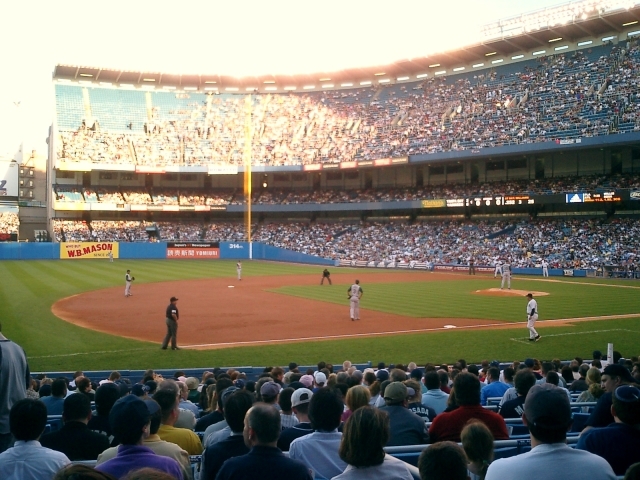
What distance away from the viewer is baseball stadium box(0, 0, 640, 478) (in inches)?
920

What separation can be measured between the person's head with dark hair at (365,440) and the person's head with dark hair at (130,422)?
1616mm

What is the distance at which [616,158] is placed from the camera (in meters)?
58.8

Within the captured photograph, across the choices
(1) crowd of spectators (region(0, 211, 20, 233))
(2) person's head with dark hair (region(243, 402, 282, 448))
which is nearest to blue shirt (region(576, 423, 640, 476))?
(2) person's head with dark hair (region(243, 402, 282, 448))

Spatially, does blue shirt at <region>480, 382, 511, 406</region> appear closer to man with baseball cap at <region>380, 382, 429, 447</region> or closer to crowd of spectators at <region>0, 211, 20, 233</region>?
man with baseball cap at <region>380, 382, 429, 447</region>

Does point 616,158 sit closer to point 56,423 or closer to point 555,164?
point 555,164

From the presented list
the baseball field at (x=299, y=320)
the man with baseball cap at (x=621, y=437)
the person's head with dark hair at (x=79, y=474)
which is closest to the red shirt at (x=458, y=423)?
the man with baseball cap at (x=621, y=437)

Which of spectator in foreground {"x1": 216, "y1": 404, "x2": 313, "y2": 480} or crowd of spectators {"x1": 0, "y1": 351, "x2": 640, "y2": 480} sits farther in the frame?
spectator in foreground {"x1": 216, "y1": 404, "x2": 313, "y2": 480}

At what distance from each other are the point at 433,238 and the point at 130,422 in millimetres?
63037

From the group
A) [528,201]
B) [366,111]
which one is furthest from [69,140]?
[528,201]

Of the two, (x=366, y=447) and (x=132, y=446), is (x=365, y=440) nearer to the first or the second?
(x=366, y=447)

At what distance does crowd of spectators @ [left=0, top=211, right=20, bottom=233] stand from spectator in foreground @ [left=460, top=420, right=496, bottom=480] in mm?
87722

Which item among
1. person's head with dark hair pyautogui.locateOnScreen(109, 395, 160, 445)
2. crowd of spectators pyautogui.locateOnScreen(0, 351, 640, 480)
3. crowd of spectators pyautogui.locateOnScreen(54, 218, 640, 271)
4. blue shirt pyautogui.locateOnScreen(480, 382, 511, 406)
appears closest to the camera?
crowd of spectators pyautogui.locateOnScreen(0, 351, 640, 480)

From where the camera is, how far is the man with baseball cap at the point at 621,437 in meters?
4.60

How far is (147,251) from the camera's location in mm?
70500
